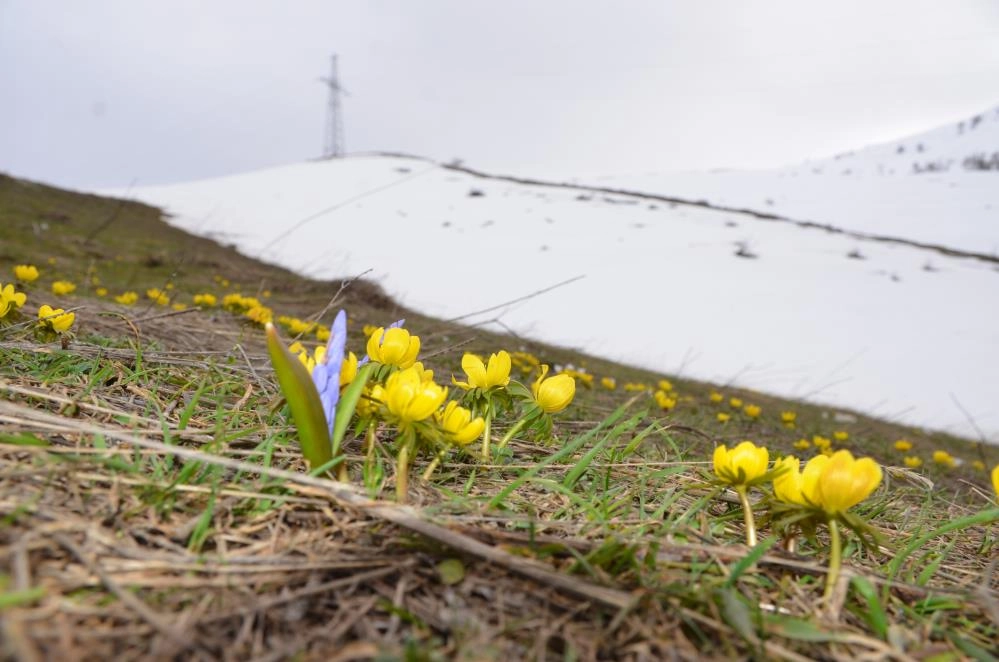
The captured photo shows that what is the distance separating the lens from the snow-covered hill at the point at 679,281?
7.99 meters

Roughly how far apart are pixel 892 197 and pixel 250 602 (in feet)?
71.7

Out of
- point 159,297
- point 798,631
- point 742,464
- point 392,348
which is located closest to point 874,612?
point 798,631

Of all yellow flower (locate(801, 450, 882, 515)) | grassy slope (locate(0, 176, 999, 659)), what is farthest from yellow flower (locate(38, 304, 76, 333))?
yellow flower (locate(801, 450, 882, 515))

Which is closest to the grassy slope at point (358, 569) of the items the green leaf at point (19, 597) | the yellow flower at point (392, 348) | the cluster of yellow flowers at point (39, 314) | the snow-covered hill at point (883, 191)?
the green leaf at point (19, 597)

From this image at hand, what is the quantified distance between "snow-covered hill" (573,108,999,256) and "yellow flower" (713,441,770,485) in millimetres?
16914

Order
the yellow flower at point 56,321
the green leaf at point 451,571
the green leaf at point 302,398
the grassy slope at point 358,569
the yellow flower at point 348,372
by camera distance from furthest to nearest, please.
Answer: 1. the yellow flower at point 56,321
2. the yellow flower at point 348,372
3. the green leaf at point 302,398
4. the green leaf at point 451,571
5. the grassy slope at point 358,569

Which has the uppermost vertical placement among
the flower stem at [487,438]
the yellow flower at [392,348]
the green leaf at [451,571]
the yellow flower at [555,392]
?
the yellow flower at [392,348]

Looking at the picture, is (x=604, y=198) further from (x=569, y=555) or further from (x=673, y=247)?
(x=569, y=555)

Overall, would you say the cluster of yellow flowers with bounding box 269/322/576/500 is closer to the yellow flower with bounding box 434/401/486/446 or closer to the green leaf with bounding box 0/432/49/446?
the yellow flower with bounding box 434/401/486/446

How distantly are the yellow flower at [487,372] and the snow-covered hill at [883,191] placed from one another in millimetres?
17002

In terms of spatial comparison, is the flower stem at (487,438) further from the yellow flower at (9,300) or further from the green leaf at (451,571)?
the yellow flower at (9,300)

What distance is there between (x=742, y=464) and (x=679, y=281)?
11.1 metres

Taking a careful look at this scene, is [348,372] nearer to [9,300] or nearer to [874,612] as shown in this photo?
[874,612]

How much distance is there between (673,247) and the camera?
13.2 metres
